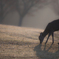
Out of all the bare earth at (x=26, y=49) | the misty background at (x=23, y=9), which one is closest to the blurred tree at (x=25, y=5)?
the misty background at (x=23, y=9)

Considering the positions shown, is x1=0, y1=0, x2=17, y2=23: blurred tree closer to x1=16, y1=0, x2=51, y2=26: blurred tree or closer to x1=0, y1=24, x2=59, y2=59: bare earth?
x1=16, y1=0, x2=51, y2=26: blurred tree

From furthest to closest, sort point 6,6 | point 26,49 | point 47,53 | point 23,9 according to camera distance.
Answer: point 23,9, point 6,6, point 26,49, point 47,53

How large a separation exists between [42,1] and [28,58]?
1453cm

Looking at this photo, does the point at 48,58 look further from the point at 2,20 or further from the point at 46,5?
the point at 46,5

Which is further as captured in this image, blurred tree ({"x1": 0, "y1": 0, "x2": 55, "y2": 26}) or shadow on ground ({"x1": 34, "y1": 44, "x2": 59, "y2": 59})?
blurred tree ({"x1": 0, "y1": 0, "x2": 55, "y2": 26})

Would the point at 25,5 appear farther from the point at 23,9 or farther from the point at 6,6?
the point at 6,6

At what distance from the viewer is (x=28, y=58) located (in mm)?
1917

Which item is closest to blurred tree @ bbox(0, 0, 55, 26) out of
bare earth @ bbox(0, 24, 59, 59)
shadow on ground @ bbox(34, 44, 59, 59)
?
bare earth @ bbox(0, 24, 59, 59)

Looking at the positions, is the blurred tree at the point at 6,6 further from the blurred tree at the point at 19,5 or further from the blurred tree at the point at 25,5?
the blurred tree at the point at 25,5

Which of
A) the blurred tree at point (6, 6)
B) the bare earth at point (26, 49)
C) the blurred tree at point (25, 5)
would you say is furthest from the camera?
the blurred tree at point (25, 5)

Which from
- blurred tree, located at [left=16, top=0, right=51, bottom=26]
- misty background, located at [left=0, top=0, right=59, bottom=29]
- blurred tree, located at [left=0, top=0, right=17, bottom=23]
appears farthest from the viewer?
blurred tree, located at [left=16, top=0, right=51, bottom=26]

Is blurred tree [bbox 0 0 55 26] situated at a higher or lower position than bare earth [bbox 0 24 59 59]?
higher

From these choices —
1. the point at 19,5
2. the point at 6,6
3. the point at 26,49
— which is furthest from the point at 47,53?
the point at 6,6

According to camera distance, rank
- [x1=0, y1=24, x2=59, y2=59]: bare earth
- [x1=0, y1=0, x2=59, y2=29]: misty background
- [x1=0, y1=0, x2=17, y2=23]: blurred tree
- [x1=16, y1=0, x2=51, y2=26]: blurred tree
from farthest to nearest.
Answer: [x1=16, y1=0, x2=51, y2=26]: blurred tree
[x1=0, y1=0, x2=59, y2=29]: misty background
[x1=0, y1=0, x2=17, y2=23]: blurred tree
[x1=0, y1=24, x2=59, y2=59]: bare earth
